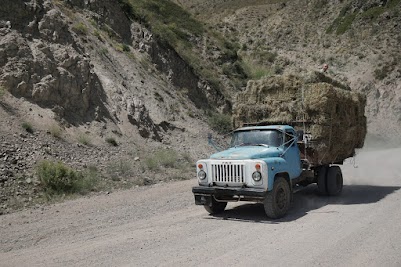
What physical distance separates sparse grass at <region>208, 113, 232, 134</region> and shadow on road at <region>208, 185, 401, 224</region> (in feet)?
42.2

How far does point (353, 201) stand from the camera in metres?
10.9

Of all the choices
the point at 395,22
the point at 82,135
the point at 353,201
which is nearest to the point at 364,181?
the point at 353,201

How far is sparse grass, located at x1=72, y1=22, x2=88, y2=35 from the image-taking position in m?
22.2

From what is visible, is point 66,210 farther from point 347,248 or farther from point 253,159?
point 347,248

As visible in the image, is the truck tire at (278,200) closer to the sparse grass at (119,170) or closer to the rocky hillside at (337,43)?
the sparse grass at (119,170)

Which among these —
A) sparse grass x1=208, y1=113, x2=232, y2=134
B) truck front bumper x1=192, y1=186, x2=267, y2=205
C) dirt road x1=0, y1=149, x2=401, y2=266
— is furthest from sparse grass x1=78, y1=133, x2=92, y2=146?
sparse grass x1=208, y1=113, x2=232, y2=134

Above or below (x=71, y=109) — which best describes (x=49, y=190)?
below

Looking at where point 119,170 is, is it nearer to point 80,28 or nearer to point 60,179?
point 60,179

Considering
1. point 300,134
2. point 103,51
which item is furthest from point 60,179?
point 103,51

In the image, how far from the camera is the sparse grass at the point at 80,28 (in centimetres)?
2215

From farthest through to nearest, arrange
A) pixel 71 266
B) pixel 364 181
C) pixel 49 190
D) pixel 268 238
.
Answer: pixel 364 181 → pixel 49 190 → pixel 268 238 → pixel 71 266

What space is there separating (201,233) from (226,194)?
1397 millimetres

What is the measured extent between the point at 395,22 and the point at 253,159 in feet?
151

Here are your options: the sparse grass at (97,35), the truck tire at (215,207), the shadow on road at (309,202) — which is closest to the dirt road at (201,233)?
the shadow on road at (309,202)
